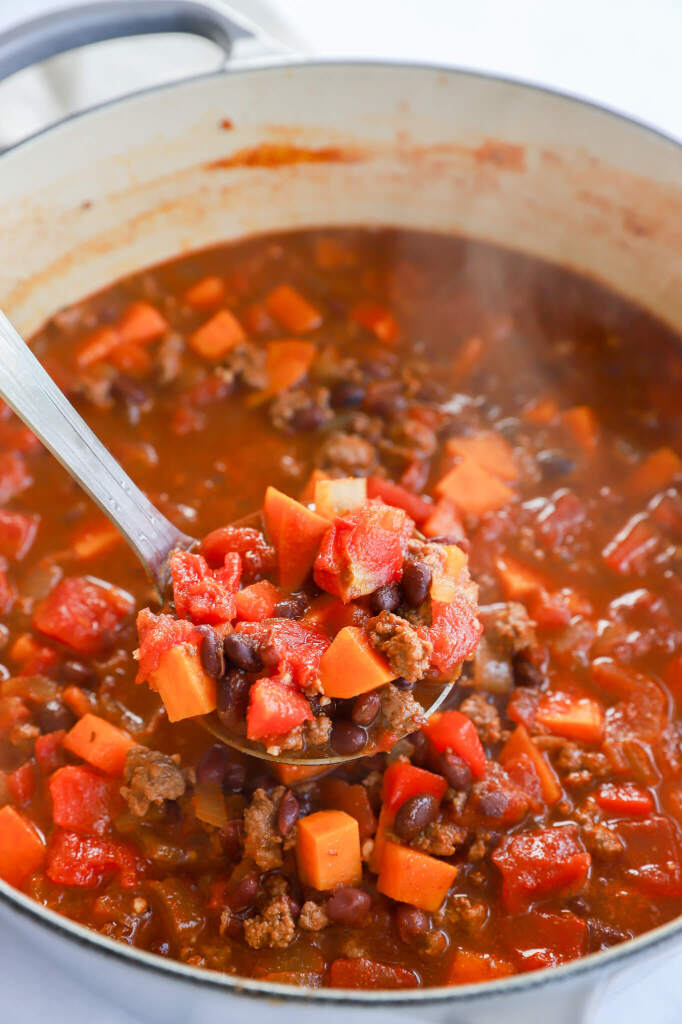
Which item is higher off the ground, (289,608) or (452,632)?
(289,608)

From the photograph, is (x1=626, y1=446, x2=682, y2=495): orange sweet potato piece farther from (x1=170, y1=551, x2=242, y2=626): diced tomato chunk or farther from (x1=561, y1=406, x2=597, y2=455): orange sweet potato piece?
(x1=170, y1=551, x2=242, y2=626): diced tomato chunk

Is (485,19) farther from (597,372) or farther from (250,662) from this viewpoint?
(250,662)

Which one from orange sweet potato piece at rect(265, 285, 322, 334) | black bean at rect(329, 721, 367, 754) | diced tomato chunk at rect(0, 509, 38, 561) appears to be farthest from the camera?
orange sweet potato piece at rect(265, 285, 322, 334)

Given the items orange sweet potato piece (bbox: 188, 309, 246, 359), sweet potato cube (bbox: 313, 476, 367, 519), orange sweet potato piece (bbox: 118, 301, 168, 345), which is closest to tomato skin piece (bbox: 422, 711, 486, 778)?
sweet potato cube (bbox: 313, 476, 367, 519)

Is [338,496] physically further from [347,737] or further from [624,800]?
[624,800]

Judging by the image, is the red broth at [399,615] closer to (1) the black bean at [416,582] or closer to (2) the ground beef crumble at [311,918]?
(2) the ground beef crumble at [311,918]

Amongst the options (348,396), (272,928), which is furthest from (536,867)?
(348,396)

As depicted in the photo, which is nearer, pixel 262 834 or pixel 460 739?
pixel 262 834
